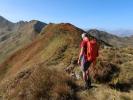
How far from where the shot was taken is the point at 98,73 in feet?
52.8

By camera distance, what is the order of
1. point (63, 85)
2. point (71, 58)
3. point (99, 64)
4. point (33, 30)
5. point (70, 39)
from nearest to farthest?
point (63, 85), point (99, 64), point (71, 58), point (70, 39), point (33, 30)

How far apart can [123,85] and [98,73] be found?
1.63m

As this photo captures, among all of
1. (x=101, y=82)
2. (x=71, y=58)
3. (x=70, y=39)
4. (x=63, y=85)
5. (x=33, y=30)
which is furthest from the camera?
(x=33, y=30)

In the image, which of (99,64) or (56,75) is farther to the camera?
(99,64)

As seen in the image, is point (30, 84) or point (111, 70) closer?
point (30, 84)

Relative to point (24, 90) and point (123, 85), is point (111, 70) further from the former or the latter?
point (24, 90)

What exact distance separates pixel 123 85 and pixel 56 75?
135 inches

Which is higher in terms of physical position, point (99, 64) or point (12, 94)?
point (99, 64)

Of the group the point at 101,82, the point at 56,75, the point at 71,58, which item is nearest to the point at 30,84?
the point at 56,75

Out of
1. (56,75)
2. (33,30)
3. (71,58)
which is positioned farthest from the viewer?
(33,30)

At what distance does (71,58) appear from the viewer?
21.6 meters

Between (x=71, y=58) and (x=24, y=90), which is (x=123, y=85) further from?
(x=71, y=58)

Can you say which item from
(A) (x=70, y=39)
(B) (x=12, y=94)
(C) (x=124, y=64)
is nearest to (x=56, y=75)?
(B) (x=12, y=94)

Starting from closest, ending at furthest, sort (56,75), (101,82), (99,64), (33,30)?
1. (56,75)
2. (101,82)
3. (99,64)
4. (33,30)
